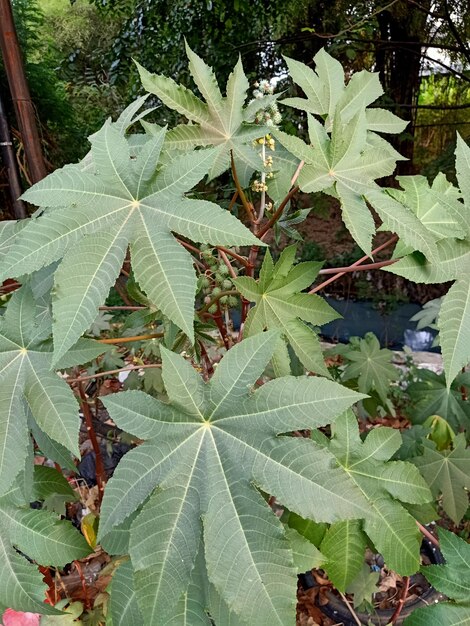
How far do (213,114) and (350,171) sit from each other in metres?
0.24

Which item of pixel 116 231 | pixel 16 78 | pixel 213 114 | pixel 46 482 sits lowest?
pixel 46 482

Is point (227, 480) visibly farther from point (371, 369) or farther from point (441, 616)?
point (371, 369)

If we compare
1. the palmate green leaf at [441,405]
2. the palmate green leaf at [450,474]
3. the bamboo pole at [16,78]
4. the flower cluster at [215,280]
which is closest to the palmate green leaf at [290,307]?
the flower cluster at [215,280]

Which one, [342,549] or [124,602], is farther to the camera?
[342,549]

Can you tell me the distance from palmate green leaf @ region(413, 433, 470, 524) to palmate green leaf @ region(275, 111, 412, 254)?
23.4 inches

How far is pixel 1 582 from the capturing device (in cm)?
65

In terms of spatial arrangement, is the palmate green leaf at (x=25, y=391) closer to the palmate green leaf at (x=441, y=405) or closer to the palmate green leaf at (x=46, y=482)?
the palmate green leaf at (x=46, y=482)

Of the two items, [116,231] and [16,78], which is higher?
[16,78]

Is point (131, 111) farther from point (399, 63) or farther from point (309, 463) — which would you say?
point (399, 63)

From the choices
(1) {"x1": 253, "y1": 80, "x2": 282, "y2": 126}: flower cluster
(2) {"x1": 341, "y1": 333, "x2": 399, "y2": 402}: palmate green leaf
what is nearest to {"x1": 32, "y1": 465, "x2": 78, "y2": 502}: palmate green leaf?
(1) {"x1": 253, "y1": 80, "x2": 282, "y2": 126}: flower cluster

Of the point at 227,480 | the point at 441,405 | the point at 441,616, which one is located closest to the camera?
the point at 227,480

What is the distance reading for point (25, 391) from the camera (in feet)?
1.91

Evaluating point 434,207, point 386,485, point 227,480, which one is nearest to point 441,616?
point 386,485

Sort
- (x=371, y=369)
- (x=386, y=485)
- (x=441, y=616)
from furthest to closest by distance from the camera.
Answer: (x=371, y=369), (x=386, y=485), (x=441, y=616)
